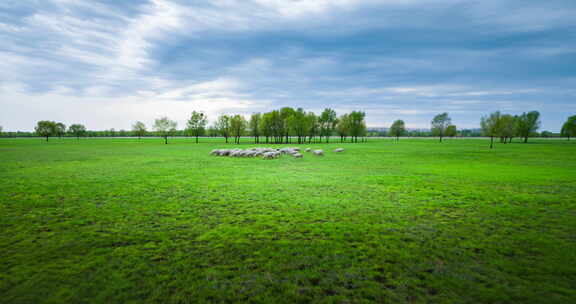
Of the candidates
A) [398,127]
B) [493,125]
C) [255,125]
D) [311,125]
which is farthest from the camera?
[398,127]

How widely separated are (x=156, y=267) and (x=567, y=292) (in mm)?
8279

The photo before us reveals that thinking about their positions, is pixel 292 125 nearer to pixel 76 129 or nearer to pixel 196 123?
pixel 196 123

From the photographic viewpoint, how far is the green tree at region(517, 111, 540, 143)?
313 feet

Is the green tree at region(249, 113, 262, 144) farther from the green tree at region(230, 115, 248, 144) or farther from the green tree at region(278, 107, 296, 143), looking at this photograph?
the green tree at region(278, 107, 296, 143)

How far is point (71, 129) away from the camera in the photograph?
518 feet

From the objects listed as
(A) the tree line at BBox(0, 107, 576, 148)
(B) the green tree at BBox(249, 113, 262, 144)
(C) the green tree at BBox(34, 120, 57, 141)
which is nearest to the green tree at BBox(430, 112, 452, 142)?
(A) the tree line at BBox(0, 107, 576, 148)

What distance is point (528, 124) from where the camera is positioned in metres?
96.0

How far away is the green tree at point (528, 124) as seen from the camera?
3755 inches

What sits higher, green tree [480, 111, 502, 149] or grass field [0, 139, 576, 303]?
green tree [480, 111, 502, 149]

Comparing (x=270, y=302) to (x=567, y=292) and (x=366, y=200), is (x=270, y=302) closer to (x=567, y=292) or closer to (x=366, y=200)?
(x=567, y=292)

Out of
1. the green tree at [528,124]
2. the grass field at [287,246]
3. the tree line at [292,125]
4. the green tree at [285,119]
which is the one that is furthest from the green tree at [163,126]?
the green tree at [528,124]

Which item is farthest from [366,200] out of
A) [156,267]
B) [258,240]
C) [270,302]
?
[156,267]

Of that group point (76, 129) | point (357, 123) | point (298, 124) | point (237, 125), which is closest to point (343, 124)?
point (357, 123)

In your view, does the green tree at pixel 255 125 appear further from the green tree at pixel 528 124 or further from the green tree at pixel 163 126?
the green tree at pixel 528 124
